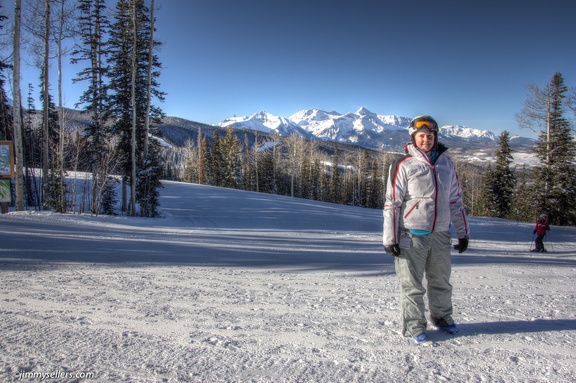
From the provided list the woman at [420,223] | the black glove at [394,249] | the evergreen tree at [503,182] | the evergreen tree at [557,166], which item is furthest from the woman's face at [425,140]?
the evergreen tree at [503,182]

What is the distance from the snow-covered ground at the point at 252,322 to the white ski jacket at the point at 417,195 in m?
1.04

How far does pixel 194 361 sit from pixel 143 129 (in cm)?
1994

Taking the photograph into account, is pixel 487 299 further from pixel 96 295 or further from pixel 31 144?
pixel 31 144

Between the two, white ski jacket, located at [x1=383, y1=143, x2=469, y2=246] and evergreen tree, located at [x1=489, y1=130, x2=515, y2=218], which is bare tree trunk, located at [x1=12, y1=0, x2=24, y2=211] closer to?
white ski jacket, located at [x1=383, y1=143, x2=469, y2=246]

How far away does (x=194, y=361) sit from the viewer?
231 cm

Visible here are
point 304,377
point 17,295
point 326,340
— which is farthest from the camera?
point 17,295

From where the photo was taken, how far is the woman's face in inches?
112

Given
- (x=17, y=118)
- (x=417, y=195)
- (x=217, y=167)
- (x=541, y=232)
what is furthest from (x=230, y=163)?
(x=417, y=195)

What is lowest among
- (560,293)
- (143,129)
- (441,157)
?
(560,293)

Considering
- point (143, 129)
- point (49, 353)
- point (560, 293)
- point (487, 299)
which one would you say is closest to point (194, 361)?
point (49, 353)

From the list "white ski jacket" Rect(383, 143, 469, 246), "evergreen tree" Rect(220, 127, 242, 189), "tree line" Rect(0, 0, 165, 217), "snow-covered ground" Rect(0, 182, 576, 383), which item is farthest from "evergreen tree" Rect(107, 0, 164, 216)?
"evergreen tree" Rect(220, 127, 242, 189)

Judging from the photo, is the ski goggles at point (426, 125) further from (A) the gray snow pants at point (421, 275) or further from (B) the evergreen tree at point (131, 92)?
(B) the evergreen tree at point (131, 92)

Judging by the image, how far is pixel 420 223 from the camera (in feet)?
9.03

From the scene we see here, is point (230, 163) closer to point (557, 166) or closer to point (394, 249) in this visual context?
point (557, 166)
